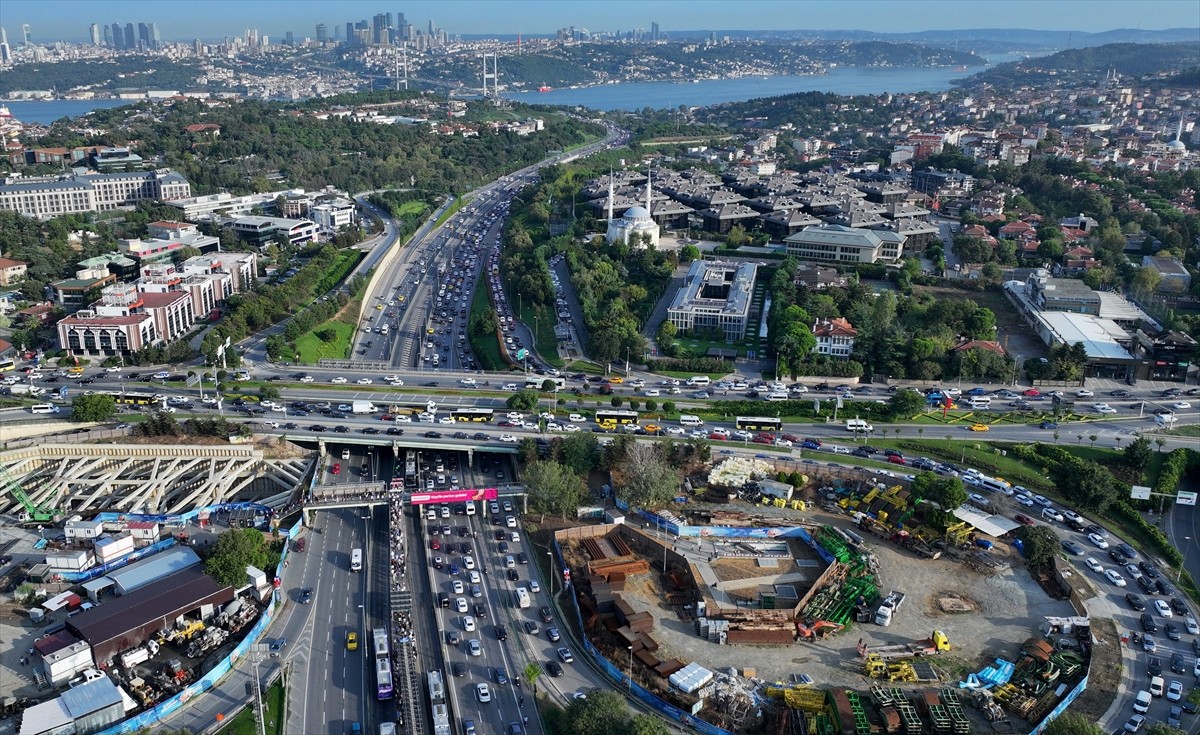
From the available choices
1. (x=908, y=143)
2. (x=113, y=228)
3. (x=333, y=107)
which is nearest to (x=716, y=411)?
(x=113, y=228)

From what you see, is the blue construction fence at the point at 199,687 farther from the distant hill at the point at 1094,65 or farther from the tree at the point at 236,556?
the distant hill at the point at 1094,65

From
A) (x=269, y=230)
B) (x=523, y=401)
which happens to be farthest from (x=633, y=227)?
(x=523, y=401)

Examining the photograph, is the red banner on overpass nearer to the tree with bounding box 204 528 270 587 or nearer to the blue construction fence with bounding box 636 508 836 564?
the tree with bounding box 204 528 270 587

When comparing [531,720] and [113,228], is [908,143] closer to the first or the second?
[113,228]

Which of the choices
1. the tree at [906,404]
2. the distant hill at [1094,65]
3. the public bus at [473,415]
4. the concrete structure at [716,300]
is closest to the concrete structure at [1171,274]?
the concrete structure at [716,300]

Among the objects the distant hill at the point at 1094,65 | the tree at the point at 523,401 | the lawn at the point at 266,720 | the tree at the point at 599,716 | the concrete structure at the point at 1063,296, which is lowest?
the lawn at the point at 266,720

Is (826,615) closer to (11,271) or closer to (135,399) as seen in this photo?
(135,399)
